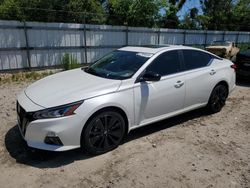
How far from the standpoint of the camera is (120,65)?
4348mm

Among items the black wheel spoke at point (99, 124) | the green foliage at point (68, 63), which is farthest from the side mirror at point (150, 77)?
the green foliage at point (68, 63)

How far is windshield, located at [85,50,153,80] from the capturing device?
160 inches

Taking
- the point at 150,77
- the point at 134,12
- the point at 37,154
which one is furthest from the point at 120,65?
the point at 134,12

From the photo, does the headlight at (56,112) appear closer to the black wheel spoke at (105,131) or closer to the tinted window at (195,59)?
the black wheel spoke at (105,131)

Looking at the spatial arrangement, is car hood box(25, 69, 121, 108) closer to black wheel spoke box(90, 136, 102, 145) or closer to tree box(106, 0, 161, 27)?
black wheel spoke box(90, 136, 102, 145)

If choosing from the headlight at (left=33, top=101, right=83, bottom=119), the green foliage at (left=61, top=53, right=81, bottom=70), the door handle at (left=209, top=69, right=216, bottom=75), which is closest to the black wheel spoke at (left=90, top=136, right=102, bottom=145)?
the headlight at (left=33, top=101, right=83, bottom=119)

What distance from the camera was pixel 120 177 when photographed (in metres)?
3.20

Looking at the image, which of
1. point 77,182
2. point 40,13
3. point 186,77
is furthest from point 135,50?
point 40,13

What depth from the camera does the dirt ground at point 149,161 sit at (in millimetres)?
3129

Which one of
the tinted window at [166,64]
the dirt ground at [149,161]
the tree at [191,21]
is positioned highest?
the tree at [191,21]

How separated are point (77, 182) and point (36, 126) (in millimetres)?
A: 905

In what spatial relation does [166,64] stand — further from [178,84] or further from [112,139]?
[112,139]

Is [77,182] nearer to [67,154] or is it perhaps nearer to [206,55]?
[67,154]

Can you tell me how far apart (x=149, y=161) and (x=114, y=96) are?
3.56 ft
